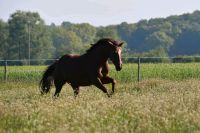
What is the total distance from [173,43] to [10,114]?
147660 millimetres

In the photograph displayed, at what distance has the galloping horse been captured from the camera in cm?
1343

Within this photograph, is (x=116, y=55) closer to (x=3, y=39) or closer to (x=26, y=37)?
(x=26, y=37)

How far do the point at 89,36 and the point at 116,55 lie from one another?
508 ft

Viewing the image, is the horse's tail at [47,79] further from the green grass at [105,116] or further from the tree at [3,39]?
the tree at [3,39]

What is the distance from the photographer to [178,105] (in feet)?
31.8

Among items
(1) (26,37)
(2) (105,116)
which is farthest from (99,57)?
(1) (26,37)

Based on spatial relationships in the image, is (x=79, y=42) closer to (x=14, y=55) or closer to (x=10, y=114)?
(x=14, y=55)

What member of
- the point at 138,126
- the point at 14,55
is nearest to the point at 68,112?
the point at 138,126

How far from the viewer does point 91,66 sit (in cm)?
1380

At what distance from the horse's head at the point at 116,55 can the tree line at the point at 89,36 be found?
67363mm

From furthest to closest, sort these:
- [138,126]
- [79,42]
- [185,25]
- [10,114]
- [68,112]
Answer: [185,25]
[79,42]
[10,114]
[68,112]
[138,126]

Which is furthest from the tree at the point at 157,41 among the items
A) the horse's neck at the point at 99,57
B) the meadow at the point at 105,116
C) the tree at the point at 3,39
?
the meadow at the point at 105,116

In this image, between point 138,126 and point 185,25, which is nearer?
point 138,126

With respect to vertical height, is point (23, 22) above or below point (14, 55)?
above
